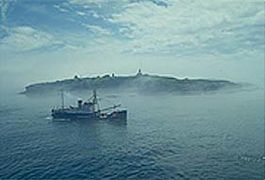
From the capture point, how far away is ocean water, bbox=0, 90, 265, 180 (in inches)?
540

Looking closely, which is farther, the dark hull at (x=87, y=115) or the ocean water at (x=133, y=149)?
the dark hull at (x=87, y=115)

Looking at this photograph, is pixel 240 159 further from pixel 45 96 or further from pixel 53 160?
pixel 45 96

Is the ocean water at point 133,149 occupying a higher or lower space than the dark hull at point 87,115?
lower

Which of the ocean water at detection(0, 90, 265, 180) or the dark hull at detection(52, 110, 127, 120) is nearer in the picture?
the ocean water at detection(0, 90, 265, 180)

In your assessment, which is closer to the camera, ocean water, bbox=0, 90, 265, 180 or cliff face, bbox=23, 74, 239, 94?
ocean water, bbox=0, 90, 265, 180

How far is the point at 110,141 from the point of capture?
2062 centimetres

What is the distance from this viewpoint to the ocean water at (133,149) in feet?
45.0

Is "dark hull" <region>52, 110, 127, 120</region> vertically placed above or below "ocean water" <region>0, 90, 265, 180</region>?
above

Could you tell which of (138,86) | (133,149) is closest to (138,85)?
(138,86)

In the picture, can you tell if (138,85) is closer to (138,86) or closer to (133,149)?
(138,86)

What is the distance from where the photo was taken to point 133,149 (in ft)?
58.1

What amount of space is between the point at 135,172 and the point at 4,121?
1752cm

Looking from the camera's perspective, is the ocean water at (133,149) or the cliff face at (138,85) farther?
the cliff face at (138,85)

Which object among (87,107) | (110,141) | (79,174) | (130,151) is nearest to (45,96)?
(87,107)
